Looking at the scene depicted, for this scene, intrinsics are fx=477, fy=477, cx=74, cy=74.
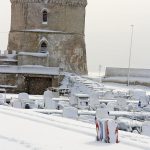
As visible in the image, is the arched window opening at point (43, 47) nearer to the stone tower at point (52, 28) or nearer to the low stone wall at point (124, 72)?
the stone tower at point (52, 28)

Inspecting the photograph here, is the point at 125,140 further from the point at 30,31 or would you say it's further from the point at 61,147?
the point at 30,31

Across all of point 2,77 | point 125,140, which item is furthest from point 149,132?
point 2,77

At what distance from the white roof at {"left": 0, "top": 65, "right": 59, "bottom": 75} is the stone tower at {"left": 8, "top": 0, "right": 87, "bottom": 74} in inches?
98.2

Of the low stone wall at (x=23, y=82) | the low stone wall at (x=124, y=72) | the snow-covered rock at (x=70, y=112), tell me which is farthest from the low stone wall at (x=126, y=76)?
the snow-covered rock at (x=70, y=112)

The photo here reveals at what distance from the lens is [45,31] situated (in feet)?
108

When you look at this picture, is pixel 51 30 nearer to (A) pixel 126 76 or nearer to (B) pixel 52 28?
(B) pixel 52 28

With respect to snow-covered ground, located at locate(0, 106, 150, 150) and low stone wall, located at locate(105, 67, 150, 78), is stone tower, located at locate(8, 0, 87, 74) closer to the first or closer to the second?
low stone wall, located at locate(105, 67, 150, 78)

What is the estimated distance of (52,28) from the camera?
109ft

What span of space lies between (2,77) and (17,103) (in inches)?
635

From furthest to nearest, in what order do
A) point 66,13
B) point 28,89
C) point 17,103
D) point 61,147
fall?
point 66,13 → point 28,89 → point 17,103 → point 61,147

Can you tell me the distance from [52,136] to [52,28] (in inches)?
1042

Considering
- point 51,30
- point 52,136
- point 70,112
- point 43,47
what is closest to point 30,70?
point 43,47

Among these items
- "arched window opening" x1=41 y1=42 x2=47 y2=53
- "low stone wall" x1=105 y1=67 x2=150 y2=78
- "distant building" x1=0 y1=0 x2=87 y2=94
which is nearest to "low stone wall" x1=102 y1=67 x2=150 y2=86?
"low stone wall" x1=105 y1=67 x2=150 y2=78

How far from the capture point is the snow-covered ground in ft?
20.6
